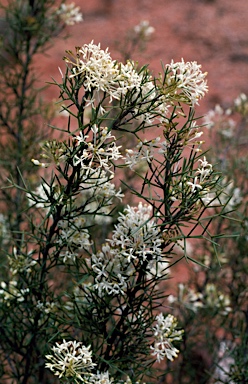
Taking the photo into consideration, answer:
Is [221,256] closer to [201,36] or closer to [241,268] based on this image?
[241,268]

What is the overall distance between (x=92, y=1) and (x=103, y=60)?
2.42 meters

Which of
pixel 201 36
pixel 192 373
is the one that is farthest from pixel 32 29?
pixel 201 36

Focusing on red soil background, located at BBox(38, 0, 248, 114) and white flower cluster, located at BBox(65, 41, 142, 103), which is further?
red soil background, located at BBox(38, 0, 248, 114)

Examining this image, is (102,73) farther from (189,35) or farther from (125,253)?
(189,35)

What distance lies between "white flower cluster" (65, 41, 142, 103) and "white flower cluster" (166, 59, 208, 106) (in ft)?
0.11

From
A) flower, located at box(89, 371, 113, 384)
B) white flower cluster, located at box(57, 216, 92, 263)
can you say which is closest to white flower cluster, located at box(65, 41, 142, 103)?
white flower cluster, located at box(57, 216, 92, 263)

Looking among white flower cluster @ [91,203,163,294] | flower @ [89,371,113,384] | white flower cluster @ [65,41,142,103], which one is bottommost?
flower @ [89,371,113,384]

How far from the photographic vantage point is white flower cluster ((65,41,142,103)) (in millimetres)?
543

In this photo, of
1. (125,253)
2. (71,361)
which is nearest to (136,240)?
(125,253)

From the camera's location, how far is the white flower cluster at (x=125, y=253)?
0.58m

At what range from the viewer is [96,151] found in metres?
0.55

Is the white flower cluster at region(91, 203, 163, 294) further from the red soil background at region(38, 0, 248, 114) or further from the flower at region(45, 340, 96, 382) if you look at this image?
the red soil background at region(38, 0, 248, 114)

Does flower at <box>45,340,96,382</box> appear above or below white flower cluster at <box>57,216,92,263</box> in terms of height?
below

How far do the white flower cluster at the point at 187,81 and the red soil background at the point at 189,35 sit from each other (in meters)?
1.98
